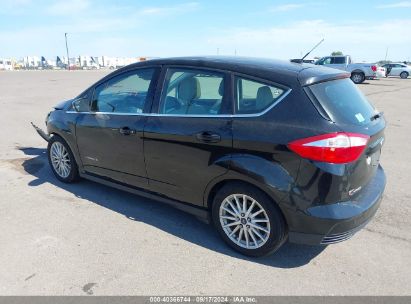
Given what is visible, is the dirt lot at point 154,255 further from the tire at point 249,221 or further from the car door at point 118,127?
the car door at point 118,127

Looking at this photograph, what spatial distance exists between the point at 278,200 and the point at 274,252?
0.61 m

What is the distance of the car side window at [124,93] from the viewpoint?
12.5 ft

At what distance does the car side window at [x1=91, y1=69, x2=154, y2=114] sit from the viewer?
3.81 meters

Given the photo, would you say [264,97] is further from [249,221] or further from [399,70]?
[399,70]

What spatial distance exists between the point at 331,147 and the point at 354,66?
2573cm

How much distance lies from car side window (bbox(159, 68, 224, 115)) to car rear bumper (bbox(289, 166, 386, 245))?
132 centimetres

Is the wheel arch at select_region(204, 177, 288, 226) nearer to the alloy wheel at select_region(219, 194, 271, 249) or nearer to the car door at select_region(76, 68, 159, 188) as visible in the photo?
the alloy wheel at select_region(219, 194, 271, 249)

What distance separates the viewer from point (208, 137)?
10.4ft

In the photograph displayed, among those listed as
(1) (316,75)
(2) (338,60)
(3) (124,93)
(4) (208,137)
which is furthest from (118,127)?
(2) (338,60)

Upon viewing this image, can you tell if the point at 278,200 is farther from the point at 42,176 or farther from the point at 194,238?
the point at 42,176

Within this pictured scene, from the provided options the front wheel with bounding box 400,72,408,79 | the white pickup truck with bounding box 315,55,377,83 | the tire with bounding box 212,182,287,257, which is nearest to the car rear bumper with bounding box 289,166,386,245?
the tire with bounding box 212,182,287,257

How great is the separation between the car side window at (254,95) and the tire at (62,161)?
2.73 m

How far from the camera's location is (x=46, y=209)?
13.6ft

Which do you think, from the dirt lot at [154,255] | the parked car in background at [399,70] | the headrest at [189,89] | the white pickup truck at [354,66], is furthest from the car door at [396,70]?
the headrest at [189,89]
